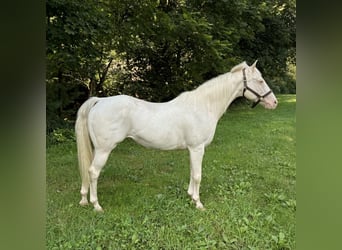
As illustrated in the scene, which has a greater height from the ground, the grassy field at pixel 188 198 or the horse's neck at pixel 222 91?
the horse's neck at pixel 222 91

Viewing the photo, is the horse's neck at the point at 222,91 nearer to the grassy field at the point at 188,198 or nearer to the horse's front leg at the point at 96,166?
the grassy field at the point at 188,198

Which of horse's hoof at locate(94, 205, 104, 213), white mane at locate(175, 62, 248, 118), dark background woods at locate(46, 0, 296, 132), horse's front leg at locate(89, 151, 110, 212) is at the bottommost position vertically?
horse's hoof at locate(94, 205, 104, 213)

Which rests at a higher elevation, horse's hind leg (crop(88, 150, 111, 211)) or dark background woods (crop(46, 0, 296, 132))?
dark background woods (crop(46, 0, 296, 132))

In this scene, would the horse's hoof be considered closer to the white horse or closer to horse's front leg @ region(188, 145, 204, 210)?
the white horse

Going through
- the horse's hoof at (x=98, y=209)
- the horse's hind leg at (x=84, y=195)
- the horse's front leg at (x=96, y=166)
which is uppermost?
the horse's front leg at (x=96, y=166)

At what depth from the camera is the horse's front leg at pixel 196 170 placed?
1.53m

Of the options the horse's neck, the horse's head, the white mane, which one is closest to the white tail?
the white mane

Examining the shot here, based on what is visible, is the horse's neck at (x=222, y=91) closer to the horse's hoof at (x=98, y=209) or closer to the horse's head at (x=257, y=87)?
the horse's head at (x=257, y=87)

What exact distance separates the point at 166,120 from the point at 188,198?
34 cm

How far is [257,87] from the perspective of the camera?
153cm

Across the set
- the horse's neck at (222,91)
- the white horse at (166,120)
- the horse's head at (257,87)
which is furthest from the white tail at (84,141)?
the horse's head at (257,87)

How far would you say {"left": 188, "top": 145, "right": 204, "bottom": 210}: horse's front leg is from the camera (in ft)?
5.01
